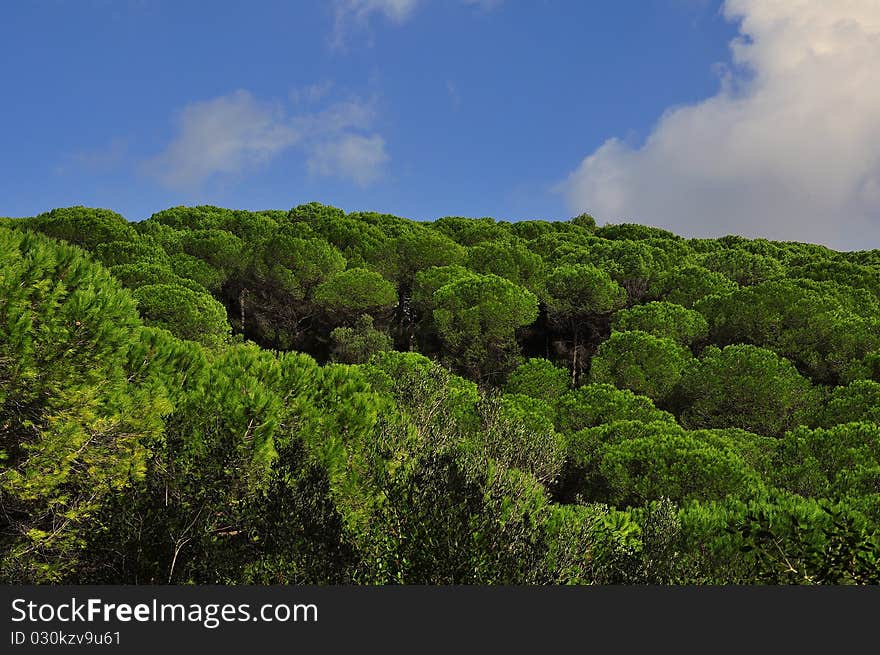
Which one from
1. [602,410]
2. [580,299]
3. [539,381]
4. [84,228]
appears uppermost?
[84,228]

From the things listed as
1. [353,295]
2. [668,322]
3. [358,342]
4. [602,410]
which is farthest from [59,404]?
[353,295]

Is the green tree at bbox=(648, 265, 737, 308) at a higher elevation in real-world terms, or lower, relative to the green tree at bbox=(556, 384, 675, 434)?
higher

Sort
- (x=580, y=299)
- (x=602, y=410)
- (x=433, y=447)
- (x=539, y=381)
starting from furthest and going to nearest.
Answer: (x=580, y=299) < (x=539, y=381) < (x=602, y=410) < (x=433, y=447)

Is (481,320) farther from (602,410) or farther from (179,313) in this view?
(179,313)

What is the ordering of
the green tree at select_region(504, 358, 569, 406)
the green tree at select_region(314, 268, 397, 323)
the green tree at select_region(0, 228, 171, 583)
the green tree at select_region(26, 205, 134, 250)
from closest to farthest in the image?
the green tree at select_region(0, 228, 171, 583)
the green tree at select_region(504, 358, 569, 406)
the green tree at select_region(314, 268, 397, 323)
the green tree at select_region(26, 205, 134, 250)

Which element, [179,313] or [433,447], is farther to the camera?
[179,313]

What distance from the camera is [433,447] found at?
33.8ft

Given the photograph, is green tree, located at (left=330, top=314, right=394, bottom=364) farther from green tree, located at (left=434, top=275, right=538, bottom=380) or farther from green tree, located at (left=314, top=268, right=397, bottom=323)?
green tree, located at (left=434, top=275, right=538, bottom=380)

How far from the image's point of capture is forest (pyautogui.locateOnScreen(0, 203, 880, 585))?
828 cm

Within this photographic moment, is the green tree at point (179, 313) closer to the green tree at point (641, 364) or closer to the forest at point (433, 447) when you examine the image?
the forest at point (433, 447)

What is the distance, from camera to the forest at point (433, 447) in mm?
8281

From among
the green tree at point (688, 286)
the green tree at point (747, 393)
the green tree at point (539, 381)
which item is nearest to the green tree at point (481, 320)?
the green tree at point (539, 381)

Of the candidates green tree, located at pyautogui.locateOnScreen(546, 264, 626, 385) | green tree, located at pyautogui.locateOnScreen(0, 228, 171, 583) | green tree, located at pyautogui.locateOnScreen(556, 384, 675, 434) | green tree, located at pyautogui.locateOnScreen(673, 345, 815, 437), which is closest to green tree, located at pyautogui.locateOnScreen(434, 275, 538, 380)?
green tree, located at pyautogui.locateOnScreen(546, 264, 626, 385)

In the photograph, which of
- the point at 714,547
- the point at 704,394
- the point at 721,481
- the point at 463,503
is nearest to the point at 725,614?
the point at 463,503
